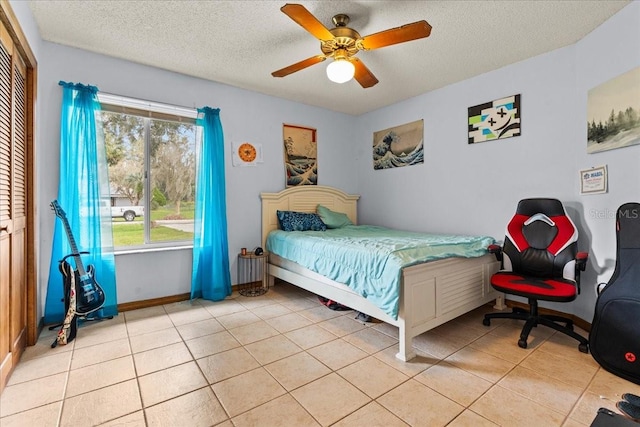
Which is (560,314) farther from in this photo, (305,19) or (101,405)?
(101,405)

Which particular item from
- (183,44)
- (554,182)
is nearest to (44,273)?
(183,44)

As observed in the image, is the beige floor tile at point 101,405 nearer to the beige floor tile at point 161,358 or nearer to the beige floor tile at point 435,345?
the beige floor tile at point 161,358

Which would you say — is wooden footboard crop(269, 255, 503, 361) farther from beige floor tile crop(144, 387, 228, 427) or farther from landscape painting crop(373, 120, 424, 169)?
landscape painting crop(373, 120, 424, 169)

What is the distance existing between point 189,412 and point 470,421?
144 centimetres

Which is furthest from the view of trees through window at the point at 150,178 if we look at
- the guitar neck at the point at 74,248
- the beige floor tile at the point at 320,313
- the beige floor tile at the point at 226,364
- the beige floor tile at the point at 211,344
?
the beige floor tile at the point at 226,364

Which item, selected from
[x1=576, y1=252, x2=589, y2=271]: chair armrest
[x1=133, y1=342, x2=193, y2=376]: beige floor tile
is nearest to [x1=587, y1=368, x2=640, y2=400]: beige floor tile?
[x1=576, y1=252, x2=589, y2=271]: chair armrest

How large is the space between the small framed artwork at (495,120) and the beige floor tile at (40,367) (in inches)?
164

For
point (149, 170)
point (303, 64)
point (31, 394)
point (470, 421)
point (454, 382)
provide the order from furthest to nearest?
point (149, 170)
point (303, 64)
point (454, 382)
point (31, 394)
point (470, 421)

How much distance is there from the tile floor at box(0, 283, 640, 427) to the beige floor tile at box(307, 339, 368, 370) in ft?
0.04

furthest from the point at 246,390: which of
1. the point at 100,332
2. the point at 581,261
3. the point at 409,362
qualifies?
the point at 581,261

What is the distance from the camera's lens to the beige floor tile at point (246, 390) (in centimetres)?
163

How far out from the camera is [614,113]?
233 cm

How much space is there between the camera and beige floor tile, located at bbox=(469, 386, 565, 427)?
58.7 inches

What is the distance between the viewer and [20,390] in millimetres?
1755
